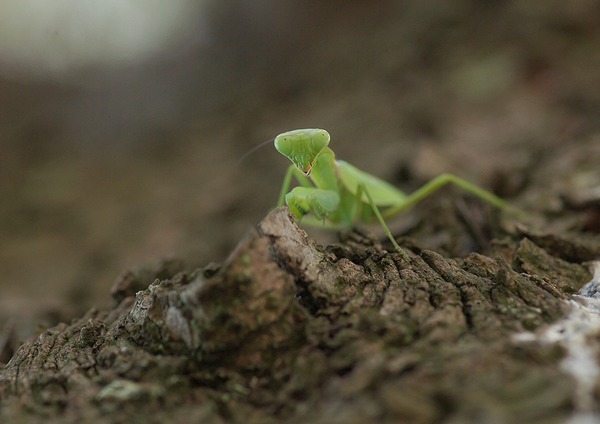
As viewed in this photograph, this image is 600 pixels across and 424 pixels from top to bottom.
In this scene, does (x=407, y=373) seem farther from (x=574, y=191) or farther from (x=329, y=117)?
(x=329, y=117)

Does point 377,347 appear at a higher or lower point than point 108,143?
lower

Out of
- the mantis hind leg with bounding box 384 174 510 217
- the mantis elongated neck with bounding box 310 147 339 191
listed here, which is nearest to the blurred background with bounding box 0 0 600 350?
the mantis hind leg with bounding box 384 174 510 217

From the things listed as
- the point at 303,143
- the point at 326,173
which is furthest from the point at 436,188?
the point at 303,143

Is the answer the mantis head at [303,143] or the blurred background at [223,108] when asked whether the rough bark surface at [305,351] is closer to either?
the mantis head at [303,143]

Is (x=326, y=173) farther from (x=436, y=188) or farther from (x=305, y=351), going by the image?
(x=305, y=351)

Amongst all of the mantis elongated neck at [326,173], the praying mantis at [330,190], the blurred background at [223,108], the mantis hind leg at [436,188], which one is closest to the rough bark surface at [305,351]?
the praying mantis at [330,190]

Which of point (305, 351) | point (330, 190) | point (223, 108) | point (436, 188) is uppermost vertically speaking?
point (223, 108)

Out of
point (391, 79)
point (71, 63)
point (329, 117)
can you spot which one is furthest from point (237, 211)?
point (71, 63)
